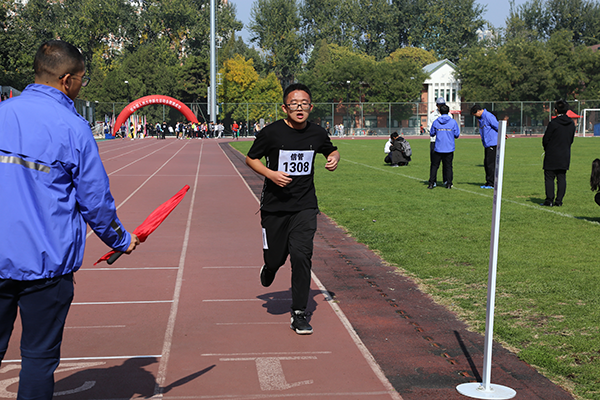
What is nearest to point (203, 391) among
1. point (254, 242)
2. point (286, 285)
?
point (286, 285)

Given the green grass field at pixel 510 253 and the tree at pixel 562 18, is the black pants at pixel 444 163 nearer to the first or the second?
the green grass field at pixel 510 253

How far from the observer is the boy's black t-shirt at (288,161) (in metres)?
5.04

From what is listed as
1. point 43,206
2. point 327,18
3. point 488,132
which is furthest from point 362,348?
point 327,18

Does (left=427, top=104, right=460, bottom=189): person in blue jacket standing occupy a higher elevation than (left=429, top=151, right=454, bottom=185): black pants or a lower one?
higher

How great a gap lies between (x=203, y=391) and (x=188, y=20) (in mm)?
88319

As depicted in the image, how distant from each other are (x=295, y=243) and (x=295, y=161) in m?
0.67

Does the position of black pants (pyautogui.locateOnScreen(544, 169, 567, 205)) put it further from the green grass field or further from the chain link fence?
the chain link fence

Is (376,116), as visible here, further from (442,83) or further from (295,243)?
(295,243)

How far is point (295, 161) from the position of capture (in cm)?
505

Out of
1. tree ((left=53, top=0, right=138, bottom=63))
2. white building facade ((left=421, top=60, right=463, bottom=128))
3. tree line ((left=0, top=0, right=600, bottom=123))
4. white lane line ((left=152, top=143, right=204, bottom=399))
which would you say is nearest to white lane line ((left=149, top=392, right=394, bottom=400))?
white lane line ((left=152, top=143, right=204, bottom=399))

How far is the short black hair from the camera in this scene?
2826mm

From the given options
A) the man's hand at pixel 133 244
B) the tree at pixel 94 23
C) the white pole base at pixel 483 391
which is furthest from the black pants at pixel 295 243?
the tree at pixel 94 23

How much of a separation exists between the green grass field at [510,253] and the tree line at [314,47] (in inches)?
1892

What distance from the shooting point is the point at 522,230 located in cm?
933
